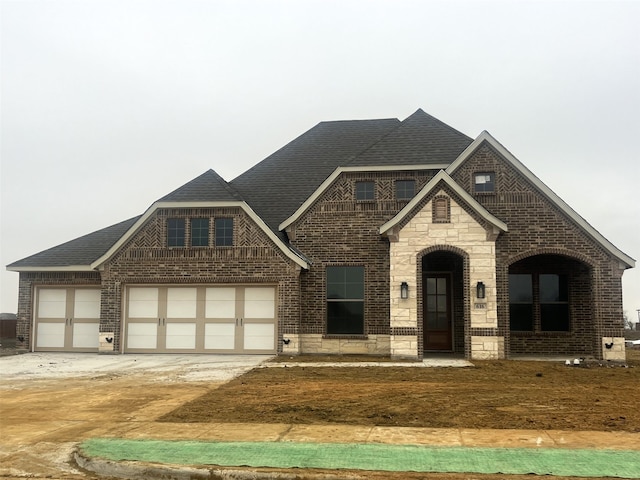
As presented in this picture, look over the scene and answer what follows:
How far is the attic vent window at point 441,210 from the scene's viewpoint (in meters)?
16.8

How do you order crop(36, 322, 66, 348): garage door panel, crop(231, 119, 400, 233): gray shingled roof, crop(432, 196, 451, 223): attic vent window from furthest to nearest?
crop(231, 119, 400, 233): gray shingled roof → crop(36, 322, 66, 348): garage door panel → crop(432, 196, 451, 223): attic vent window

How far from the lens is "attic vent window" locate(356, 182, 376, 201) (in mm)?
19281

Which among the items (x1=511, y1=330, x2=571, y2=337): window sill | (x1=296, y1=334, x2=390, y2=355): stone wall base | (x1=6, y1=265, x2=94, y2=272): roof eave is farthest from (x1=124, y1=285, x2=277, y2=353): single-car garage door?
(x1=511, y1=330, x2=571, y2=337): window sill

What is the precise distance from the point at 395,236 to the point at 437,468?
11.0 m

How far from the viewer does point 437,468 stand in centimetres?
621

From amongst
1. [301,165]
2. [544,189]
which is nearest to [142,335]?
[301,165]

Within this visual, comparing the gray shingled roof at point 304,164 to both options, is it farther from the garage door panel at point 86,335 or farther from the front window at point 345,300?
the front window at point 345,300

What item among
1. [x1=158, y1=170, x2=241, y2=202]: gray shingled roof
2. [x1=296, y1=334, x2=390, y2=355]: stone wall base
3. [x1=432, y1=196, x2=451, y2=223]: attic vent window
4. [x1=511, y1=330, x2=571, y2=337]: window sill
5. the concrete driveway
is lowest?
the concrete driveway

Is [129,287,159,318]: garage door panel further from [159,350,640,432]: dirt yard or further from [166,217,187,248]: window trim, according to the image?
[159,350,640,432]: dirt yard

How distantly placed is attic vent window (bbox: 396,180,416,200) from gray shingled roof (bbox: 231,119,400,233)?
248cm

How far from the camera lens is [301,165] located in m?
22.8

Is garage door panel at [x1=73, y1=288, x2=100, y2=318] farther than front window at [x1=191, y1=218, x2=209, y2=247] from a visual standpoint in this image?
Yes

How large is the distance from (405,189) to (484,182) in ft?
8.68

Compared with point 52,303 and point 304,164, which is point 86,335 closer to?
point 52,303
